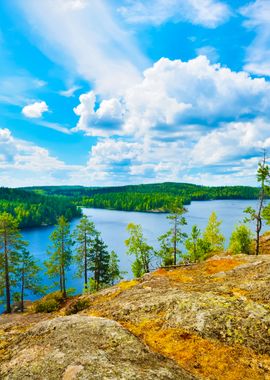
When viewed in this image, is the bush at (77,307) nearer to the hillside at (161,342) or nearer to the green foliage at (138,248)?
the hillside at (161,342)

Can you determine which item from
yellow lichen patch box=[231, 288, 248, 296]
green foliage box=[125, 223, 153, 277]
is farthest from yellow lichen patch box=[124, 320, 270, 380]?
green foliage box=[125, 223, 153, 277]

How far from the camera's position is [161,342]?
10.2 metres

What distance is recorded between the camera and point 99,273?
5297cm

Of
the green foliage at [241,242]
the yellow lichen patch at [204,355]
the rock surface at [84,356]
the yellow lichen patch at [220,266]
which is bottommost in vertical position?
the green foliage at [241,242]

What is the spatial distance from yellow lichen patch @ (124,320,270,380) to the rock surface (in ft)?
2.56

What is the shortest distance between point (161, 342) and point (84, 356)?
3226 millimetres

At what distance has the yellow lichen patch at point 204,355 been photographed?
27.6 feet

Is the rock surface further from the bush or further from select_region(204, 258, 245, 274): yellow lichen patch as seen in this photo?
select_region(204, 258, 245, 274): yellow lichen patch

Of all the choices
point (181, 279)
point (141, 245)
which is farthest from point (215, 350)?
point (141, 245)

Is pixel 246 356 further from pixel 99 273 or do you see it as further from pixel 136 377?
pixel 99 273

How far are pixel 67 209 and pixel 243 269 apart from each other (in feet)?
566

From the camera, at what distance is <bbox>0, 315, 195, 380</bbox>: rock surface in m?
7.48

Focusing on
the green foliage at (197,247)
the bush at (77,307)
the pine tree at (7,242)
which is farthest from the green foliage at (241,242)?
the bush at (77,307)

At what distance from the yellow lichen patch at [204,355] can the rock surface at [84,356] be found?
0.78m
